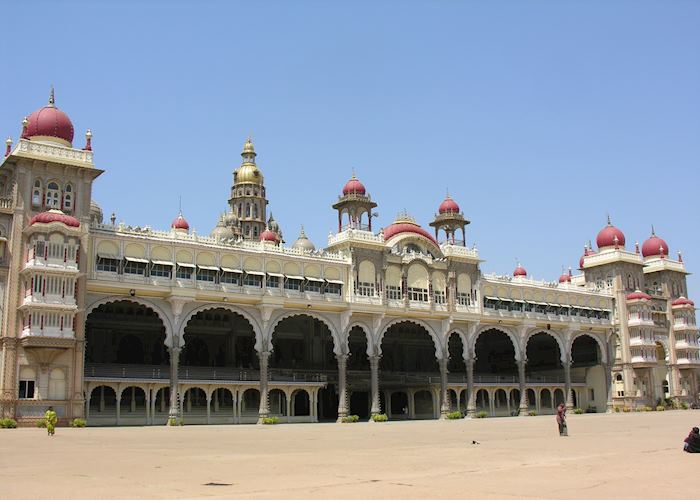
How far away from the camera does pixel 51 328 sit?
42.5 m

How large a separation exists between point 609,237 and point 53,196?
54.7 meters

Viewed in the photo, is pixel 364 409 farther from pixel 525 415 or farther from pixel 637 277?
pixel 637 277

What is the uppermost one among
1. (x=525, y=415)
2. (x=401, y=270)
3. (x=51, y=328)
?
(x=401, y=270)

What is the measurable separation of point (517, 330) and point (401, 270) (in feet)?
46.4

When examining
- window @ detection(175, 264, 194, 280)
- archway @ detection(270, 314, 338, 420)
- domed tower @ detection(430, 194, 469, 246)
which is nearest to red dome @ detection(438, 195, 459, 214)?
domed tower @ detection(430, 194, 469, 246)

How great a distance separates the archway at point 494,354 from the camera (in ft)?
257

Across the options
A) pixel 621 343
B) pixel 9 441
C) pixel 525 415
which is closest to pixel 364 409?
pixel 525 415

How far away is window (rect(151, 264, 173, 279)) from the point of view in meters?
48.7

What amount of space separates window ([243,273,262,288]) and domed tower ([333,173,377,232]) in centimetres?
992

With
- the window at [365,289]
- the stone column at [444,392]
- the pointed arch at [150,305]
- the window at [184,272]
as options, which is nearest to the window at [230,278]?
the window at [184,272]

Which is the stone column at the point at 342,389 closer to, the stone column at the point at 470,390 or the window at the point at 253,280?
the window at the point at 253,280

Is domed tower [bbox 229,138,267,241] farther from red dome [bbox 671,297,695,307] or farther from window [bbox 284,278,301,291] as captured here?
red dome [bbox 671,297,695,307]

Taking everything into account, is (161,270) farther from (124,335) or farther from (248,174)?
(248,174)

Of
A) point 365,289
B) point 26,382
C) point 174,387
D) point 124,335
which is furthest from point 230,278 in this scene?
point 26,382
